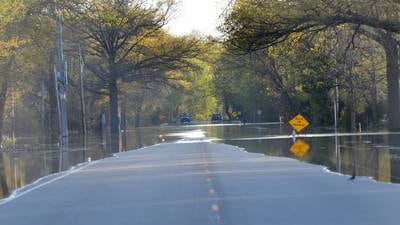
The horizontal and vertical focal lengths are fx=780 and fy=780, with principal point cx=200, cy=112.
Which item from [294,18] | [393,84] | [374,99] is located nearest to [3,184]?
[294,18]

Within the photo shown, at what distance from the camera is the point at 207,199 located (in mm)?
15773

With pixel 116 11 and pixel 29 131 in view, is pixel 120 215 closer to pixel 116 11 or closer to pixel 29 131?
pixel 116 11

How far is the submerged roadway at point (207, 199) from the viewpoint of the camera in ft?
43.0

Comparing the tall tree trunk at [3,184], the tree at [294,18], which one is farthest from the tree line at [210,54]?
the tall tree trunk at [3,184]

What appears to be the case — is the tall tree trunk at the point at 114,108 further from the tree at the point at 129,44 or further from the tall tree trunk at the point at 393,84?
the tall tree trunk at the point at 393,84

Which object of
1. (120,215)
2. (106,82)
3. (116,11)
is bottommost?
(120,215)

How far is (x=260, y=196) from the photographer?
1620cm

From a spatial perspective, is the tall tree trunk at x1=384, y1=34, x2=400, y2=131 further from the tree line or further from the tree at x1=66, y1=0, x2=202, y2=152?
the tree at x1=66, y1=0, x2=202, y2=152

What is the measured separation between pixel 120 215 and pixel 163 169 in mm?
11362

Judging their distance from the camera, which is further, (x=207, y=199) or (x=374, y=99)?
(x=374, y=99)

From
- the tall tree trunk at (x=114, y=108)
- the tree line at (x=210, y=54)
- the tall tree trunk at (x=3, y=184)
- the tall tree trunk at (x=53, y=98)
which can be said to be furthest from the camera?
the tall tree trunk at (x=114, y=108)

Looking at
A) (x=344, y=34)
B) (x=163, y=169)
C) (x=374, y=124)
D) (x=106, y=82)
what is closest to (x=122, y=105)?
(x=106, y=82)

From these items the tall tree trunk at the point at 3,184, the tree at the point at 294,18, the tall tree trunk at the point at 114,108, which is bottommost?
the tall tree trunk at the point at 3,184

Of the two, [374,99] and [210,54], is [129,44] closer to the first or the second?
[210,54]
